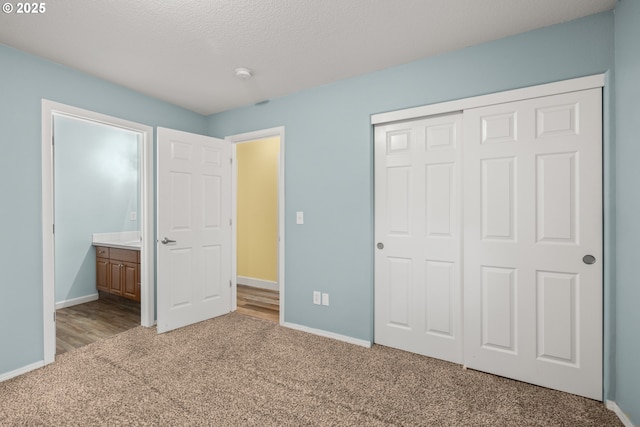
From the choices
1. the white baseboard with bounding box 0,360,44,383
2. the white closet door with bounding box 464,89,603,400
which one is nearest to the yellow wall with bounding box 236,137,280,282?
the white baseboard with bounding box 0,360,44,383

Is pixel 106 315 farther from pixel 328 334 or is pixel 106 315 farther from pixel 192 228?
pixel 328 334

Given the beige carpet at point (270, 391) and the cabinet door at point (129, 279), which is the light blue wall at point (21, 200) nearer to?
the beige carpet at point (270, 391)

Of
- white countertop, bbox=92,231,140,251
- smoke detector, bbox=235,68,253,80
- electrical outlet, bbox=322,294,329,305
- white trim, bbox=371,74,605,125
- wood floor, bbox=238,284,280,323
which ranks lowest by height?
wood floor, bbox=238,284,280,323

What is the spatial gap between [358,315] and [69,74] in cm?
328

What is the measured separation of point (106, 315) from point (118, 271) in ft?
1.85

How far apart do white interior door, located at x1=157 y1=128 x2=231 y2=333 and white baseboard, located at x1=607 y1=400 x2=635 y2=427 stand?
3.42 m

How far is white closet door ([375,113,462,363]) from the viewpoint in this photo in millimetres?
2533

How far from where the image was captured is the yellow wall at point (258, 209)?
5.00 metres

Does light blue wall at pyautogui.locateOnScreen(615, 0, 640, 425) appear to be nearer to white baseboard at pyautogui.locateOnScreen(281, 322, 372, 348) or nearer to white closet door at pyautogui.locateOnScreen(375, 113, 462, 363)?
white closet door at pyautogui.locateOnScreen(375, 113, 462, 363)

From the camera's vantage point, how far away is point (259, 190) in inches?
203

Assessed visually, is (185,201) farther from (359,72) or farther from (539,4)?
(539,4)

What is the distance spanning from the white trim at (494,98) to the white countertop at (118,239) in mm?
3341

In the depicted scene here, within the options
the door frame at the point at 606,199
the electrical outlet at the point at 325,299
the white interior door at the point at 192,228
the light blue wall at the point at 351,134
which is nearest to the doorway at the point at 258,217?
the white interior door at the point at 192,228

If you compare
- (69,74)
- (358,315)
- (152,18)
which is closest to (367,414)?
(358,315)
